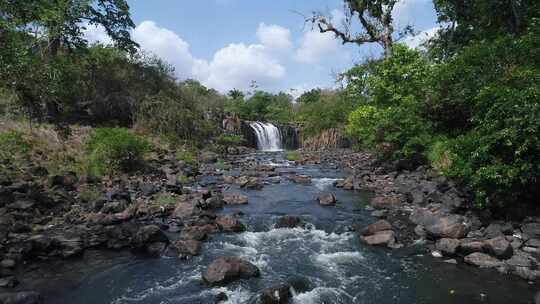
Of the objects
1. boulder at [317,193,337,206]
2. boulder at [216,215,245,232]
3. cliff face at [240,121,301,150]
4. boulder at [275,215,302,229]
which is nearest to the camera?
boulder at [216,215,245,232]

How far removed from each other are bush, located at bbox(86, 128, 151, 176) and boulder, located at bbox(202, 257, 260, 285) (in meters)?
9.49

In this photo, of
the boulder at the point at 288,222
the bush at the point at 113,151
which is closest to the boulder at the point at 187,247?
the boulder at the point at 288,222

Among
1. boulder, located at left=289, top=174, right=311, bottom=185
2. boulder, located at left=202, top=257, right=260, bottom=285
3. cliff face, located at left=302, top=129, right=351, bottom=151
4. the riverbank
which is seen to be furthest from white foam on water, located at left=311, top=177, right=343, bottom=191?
cliff face, located at left=302, top=129, right=351, bottom=151

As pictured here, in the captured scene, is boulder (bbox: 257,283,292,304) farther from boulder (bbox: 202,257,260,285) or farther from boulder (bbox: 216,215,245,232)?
boulder (bbox: 216,215,245,232)

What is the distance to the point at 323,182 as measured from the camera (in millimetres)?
17812

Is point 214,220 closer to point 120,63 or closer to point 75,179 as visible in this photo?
point 75,179

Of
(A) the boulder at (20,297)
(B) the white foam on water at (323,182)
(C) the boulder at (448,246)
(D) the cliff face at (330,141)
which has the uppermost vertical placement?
(D) the cliff face at (330,141)

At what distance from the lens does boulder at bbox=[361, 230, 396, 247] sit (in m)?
9.40

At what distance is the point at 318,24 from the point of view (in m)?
25.0

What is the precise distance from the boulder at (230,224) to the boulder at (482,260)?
5.64 m

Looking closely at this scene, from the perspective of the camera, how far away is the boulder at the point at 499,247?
7887 mm

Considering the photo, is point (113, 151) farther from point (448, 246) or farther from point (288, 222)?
point (448, 246)

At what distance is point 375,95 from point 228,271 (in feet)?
44.8

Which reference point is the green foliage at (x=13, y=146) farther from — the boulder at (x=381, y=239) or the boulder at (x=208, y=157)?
the boulder at (x=381, y=239)
